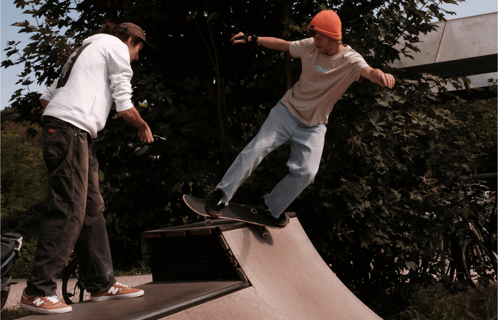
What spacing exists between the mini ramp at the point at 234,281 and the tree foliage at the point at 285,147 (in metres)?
1.03

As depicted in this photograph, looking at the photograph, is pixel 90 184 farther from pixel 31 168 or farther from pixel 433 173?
pixel 31 168

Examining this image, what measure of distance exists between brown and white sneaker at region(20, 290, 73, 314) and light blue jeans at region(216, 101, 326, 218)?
1.48 m

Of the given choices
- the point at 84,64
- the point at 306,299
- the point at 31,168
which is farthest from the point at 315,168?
the point at 31,168

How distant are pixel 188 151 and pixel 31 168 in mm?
10180

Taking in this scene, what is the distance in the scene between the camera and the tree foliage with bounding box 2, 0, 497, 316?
Result: 4590mm

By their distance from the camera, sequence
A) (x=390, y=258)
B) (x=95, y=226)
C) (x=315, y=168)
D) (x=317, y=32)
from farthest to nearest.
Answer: (x=390, y=258) → (x=315, y=168) → (x=317, y=32) → (x=95, y=226)

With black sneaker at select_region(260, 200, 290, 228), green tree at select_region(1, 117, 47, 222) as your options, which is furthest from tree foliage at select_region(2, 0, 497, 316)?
green tree at select_region(1, 117, 47, 222)

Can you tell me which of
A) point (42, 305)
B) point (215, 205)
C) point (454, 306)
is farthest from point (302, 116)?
point (454, 306)

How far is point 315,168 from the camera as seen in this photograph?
11.6 feet

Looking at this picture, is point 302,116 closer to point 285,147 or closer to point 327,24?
point 327,24

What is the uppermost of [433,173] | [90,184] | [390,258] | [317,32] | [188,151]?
[317,32]

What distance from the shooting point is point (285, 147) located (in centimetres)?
468

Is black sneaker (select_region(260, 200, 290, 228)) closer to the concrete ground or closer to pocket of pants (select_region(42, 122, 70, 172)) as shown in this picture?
pocket of pants (select_region(42, 122, 70, 172))

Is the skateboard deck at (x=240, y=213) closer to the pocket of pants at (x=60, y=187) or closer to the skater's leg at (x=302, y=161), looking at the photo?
the skater's leg at (x=302, y=161)
